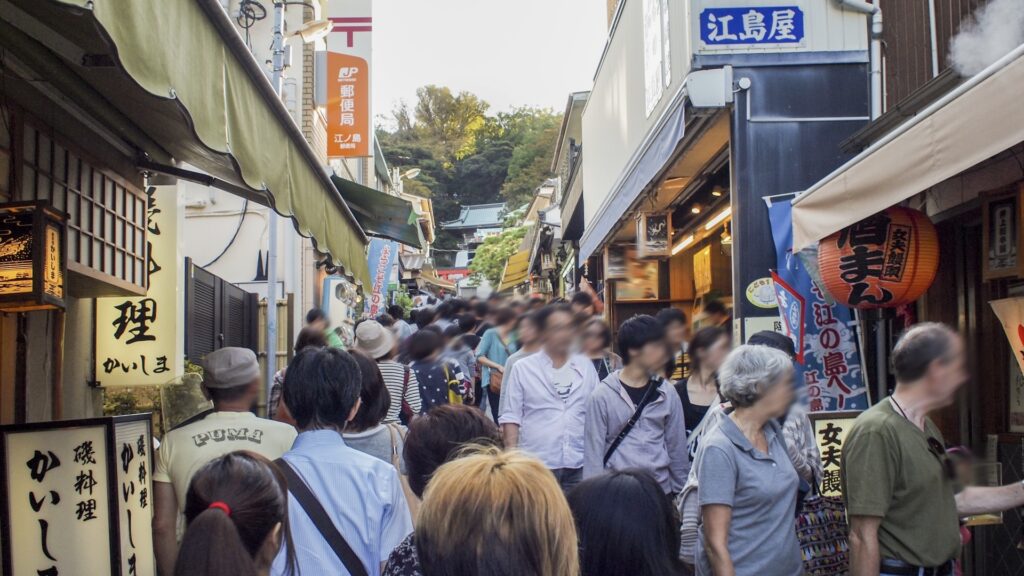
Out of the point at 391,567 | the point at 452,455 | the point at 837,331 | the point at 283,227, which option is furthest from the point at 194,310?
the point at 391,567

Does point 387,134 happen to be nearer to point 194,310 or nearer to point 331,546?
point 194,310

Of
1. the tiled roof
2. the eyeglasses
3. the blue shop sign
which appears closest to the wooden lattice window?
the eyeglasses

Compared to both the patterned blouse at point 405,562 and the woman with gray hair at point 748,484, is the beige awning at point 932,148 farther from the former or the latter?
the patterned blouse at point 405,562

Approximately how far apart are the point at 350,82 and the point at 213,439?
1546cm

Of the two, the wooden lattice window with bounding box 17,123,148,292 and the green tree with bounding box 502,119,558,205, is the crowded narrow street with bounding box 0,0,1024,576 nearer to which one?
the wooden lattice window with bounding box 17,123,148,292

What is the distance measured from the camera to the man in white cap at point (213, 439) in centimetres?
417

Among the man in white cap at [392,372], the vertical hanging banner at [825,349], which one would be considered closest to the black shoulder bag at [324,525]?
the man in white cap at [392,372]

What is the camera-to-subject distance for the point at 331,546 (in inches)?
124

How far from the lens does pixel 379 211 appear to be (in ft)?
29.7

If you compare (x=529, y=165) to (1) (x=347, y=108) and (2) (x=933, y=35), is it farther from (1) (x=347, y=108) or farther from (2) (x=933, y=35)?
(2) (x=933, y=35)

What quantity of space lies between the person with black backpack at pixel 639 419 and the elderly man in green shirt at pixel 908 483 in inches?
66.0

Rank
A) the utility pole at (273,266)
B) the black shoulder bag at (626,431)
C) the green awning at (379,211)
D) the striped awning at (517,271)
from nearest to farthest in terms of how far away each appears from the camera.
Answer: the black shoulder bag at (626,431) < the green awning at (379,211) < the utility pole at (273,266) < the striped awning at (517,271)

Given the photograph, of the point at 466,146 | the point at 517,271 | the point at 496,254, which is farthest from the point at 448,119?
the point at 517,271

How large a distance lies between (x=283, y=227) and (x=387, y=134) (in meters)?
52.6
